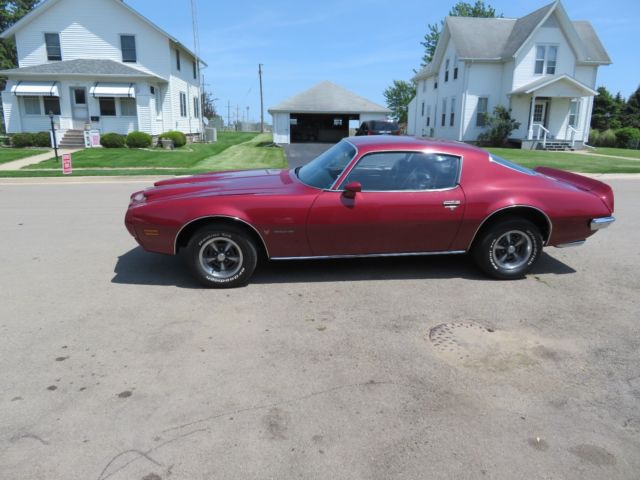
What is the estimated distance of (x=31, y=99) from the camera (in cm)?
2619

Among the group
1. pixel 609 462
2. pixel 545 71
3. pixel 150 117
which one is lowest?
pixel 609 462

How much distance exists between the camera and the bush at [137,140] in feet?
80.8

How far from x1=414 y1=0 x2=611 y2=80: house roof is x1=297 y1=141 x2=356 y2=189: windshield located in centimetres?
2912

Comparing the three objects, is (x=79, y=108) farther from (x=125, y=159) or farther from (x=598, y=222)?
(x=598, y=222)

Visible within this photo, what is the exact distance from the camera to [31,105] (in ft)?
85.9

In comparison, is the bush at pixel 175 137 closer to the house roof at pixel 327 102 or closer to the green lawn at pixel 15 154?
the green lawn at pixel 15 154

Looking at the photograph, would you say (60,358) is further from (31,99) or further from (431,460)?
(31,99)

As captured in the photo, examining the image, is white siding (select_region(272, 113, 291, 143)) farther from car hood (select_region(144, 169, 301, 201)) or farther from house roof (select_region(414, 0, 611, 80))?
car hood (select_region(144, 169, 301, 201))

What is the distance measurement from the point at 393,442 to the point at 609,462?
1136 millimetres

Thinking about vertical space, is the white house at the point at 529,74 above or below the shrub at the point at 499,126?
above

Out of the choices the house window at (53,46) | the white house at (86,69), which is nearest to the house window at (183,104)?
the white house at (86,69)

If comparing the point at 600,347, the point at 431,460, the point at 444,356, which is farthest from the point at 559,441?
the point at 600,347

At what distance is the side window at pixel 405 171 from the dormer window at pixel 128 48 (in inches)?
1028

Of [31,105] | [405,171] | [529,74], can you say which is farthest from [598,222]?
[529,74]
